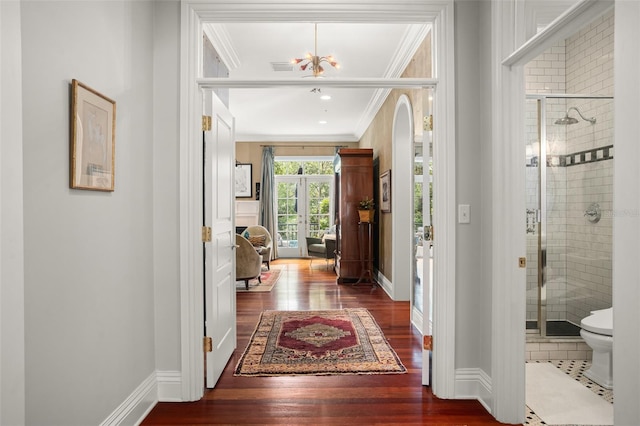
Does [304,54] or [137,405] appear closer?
[137,405]

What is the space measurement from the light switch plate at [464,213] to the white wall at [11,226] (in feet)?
7.11

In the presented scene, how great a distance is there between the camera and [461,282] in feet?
7.88

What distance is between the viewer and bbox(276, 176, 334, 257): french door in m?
9.21

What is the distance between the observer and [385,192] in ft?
18.5

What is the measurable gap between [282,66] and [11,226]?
3.77 meters

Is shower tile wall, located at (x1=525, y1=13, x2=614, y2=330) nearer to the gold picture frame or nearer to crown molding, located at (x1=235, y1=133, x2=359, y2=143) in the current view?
the gold picture frame

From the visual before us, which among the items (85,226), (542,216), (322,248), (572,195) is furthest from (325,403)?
(322,248)

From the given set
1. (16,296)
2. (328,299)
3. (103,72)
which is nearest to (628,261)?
(16,296)

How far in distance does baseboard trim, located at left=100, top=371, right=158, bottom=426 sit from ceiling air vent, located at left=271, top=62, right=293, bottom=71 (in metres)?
3.44

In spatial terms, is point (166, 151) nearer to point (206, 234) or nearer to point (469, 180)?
point (206, 234)

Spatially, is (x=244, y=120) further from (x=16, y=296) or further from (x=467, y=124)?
(x=16, y=296)

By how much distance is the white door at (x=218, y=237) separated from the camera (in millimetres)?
2453

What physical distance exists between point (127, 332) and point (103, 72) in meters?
1.32

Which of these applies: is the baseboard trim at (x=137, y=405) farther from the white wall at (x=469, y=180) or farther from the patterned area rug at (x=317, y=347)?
the white wall at (x=469, y=180)
